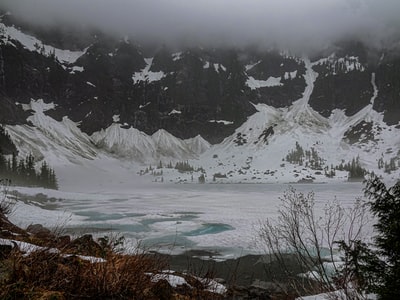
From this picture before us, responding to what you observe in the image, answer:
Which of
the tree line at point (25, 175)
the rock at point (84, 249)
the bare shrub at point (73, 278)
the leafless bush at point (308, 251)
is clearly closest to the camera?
the bare shrub at point (73, 278)

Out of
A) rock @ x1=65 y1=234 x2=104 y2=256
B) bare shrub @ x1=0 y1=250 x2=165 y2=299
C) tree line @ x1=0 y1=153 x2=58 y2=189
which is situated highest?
bare shrub @ x1=0 y1=250 x2=165 y2=299

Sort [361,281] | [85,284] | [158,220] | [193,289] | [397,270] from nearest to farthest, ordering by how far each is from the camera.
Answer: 1. [85,284]
2. [397,270]
3. [193,289]
4. [361,281]
5. [158,220]

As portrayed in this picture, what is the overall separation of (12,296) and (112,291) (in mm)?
1168

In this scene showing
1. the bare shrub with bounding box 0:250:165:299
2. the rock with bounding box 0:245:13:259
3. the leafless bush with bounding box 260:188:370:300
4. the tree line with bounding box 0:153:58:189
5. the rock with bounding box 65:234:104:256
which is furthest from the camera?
the tree line with bounding box 0:153:58:189

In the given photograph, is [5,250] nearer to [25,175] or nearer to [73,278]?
[73,278]

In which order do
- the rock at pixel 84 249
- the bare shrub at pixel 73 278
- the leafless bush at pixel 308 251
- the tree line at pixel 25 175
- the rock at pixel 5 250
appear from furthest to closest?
the tree line at pixel 25 175 → the leafless bush at pixel 308 251 → the rock at pixel 84 249 → the rock at pixel 5 250 → the bare shrub at pixel 73 278

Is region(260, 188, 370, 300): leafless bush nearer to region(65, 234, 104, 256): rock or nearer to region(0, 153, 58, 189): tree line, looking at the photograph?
region(65, 234, 104, 256): rock

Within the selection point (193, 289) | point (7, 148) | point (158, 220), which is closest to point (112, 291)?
point (193, 289)

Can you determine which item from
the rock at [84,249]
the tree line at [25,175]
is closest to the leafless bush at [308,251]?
the rock at [84,249]

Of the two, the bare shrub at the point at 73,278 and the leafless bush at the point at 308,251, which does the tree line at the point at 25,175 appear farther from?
the bare shrub at the point at 73,278

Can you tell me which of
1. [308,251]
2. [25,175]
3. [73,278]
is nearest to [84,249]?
[73,278]

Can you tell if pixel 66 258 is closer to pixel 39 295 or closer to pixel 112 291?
pixel 112 291

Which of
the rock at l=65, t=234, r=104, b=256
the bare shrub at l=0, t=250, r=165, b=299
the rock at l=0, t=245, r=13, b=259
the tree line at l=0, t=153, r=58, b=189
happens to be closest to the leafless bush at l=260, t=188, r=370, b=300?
the bare shrub at l=0, t=250, r=165, b=299

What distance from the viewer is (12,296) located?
3482mm
